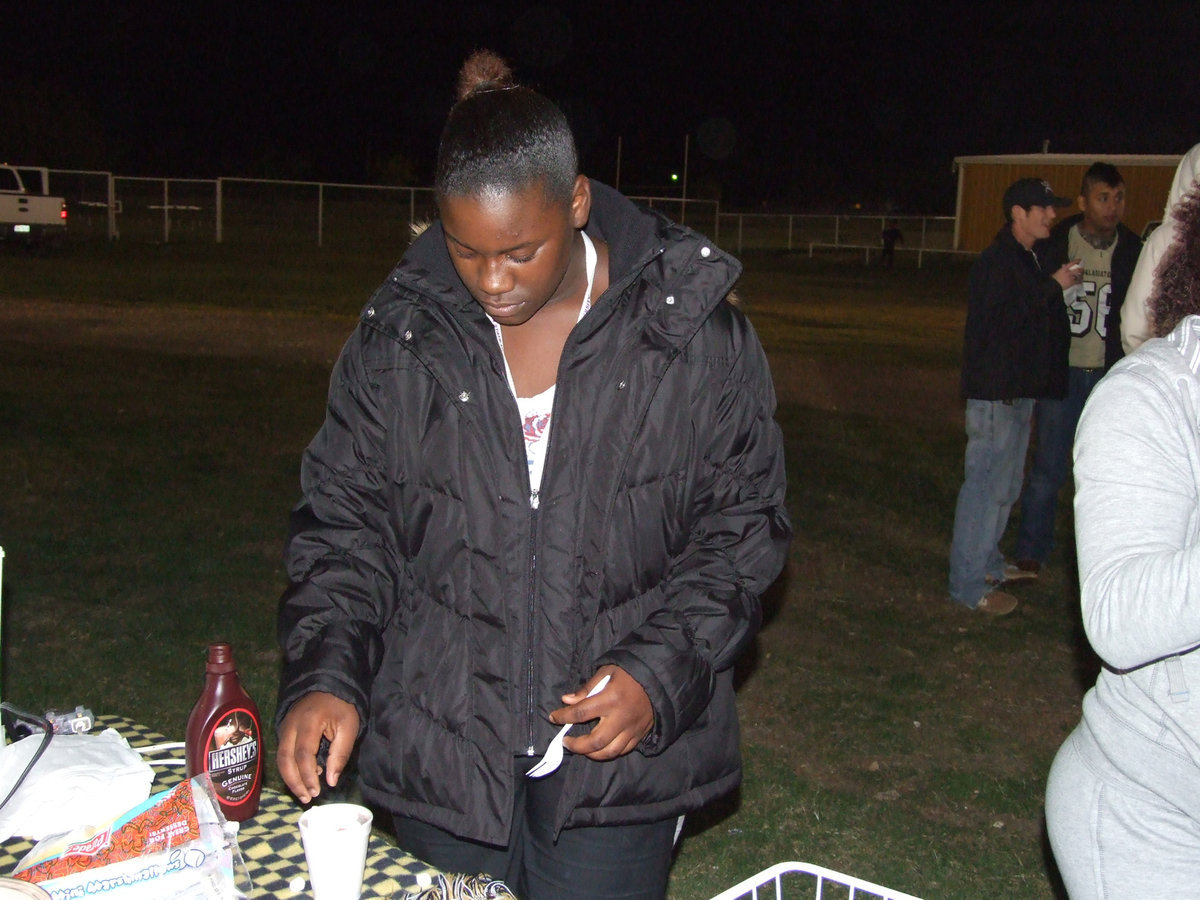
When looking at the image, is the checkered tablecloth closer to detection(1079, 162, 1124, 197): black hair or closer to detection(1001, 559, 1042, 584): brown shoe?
detection(1001, 559, 1042, 584): brown shoe

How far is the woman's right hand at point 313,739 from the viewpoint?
6.61ft

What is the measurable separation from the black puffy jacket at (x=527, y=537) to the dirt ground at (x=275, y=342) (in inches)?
374

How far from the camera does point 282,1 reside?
73562 millimetres

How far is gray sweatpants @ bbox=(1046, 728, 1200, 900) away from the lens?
1.87 meters

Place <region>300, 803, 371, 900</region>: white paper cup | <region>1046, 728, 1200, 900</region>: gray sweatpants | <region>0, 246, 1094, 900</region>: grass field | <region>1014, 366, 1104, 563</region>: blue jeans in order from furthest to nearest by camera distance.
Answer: <region>1014, 366, 1104, 563</region>: blue jeans, <region>0, 246, 1094, 900</region>: grass field, <region>1046, 728, 1200, 900</region>: gray sweatpants, <region>300, 803, 371, 900</region>: white paper cup

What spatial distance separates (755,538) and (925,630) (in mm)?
4175

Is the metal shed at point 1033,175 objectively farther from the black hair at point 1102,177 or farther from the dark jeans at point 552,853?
the dark jeans at point 552,853

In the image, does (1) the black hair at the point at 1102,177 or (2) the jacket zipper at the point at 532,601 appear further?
(1) the black hair at the point at 1102,177

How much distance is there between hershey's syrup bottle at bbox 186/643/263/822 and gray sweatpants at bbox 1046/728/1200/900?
4.56ft

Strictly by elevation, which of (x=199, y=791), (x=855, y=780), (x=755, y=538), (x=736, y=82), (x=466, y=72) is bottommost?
(x=855, y=780)

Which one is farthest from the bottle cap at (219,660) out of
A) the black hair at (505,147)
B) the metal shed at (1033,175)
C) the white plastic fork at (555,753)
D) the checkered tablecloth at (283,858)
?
the metal shed at (1033,175)

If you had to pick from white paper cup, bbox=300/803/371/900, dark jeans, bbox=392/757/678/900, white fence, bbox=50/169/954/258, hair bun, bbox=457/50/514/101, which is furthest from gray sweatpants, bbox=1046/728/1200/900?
white fence, bbox=50/169/954/258

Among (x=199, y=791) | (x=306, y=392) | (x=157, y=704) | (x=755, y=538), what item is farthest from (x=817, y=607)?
(x=306, y=392)

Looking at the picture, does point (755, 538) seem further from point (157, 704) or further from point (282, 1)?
point (282, 1)
